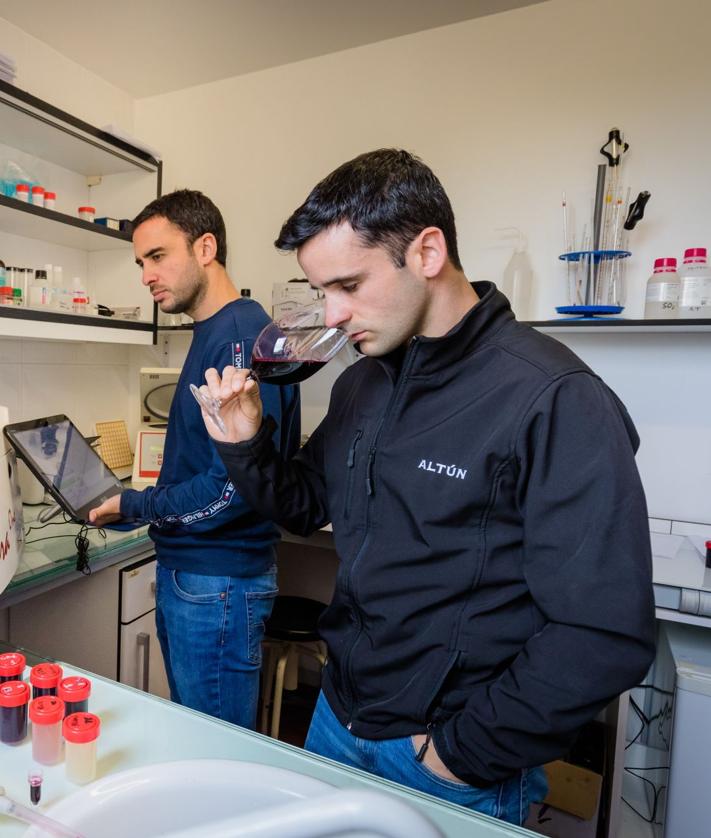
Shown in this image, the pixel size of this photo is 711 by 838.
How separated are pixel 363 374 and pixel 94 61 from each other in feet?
7.40

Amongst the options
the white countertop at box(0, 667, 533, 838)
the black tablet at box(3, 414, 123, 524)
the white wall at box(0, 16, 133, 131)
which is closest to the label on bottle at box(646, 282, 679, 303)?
the white countertop at box(0, 667, 533, 838)

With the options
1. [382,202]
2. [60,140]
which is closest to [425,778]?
[382,202]

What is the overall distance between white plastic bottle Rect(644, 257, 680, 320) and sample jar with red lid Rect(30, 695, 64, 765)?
1816 millimetres

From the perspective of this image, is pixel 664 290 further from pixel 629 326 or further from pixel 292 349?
pixel 292 349

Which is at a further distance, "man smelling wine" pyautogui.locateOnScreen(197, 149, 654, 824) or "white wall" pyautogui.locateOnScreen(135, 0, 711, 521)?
"white wall" pyautogui.locateOnScreen(135, 0, 711, 521)

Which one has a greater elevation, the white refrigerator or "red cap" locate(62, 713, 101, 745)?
"red cap" locate(62, 713, 101, 745)

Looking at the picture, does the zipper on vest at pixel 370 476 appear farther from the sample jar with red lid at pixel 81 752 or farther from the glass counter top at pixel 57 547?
the glass counter top at pixel 57 547

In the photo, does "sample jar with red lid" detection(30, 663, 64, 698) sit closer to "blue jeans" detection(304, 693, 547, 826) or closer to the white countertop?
the white countertop

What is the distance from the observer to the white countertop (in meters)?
0.55

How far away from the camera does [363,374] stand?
104cm

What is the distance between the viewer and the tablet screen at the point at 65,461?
4.62 ft

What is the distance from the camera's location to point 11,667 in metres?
0.71

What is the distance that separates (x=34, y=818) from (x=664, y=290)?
1936 millimetres

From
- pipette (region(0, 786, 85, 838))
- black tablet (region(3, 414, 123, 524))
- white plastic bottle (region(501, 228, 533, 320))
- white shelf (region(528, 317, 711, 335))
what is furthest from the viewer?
white plastic bottle (region(501, 228, 533, 320))
